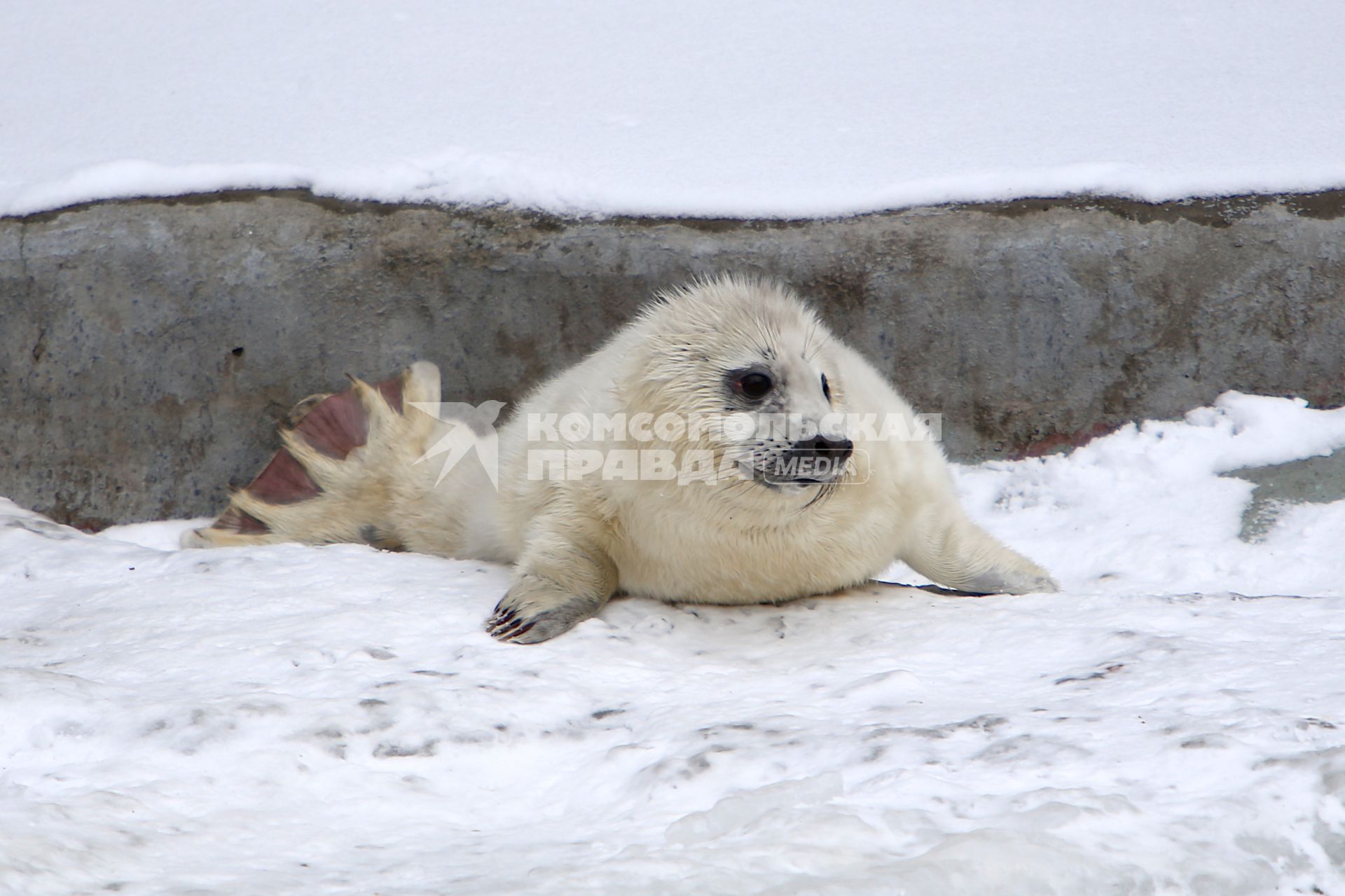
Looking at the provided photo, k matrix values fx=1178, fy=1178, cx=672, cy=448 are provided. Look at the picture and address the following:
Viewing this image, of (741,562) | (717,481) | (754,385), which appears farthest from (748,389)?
(741,562)

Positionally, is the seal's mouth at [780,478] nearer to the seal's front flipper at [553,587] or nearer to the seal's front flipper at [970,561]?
the seal's front flipper at [553,587]

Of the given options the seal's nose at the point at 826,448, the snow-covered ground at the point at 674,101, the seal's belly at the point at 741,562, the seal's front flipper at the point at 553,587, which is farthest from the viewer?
the snow-covered ground at the point at 674,101

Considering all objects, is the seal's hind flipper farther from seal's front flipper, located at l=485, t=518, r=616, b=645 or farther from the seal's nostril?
the seal's nostril

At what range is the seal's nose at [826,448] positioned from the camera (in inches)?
94.3

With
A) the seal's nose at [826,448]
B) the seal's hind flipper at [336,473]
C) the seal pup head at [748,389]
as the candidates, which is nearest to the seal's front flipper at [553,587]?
the seal pup head at [748,389]

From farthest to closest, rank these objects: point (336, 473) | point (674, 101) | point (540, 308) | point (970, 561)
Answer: point (674, 101)
point (540, 308)
point (336, 473)
point (970, 561)

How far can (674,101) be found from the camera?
15.8 ft

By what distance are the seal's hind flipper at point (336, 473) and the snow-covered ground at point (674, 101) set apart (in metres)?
0.89

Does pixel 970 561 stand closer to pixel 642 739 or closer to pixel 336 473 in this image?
pixel 642 739

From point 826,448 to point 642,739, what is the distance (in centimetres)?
Result: 76

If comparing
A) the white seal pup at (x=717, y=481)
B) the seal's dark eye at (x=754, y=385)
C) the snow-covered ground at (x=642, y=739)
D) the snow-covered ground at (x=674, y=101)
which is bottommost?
the snow-covered ground at (x=642, y=739)

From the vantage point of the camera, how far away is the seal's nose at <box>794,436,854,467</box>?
2396 millimetres

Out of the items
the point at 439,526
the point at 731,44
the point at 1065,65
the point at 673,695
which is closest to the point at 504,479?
the point at 439,526

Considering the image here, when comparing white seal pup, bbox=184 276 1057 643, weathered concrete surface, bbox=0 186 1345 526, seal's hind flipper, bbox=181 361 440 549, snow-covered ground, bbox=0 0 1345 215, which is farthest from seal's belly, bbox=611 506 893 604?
snow-covered ground, bbox=0 0 1345 215
